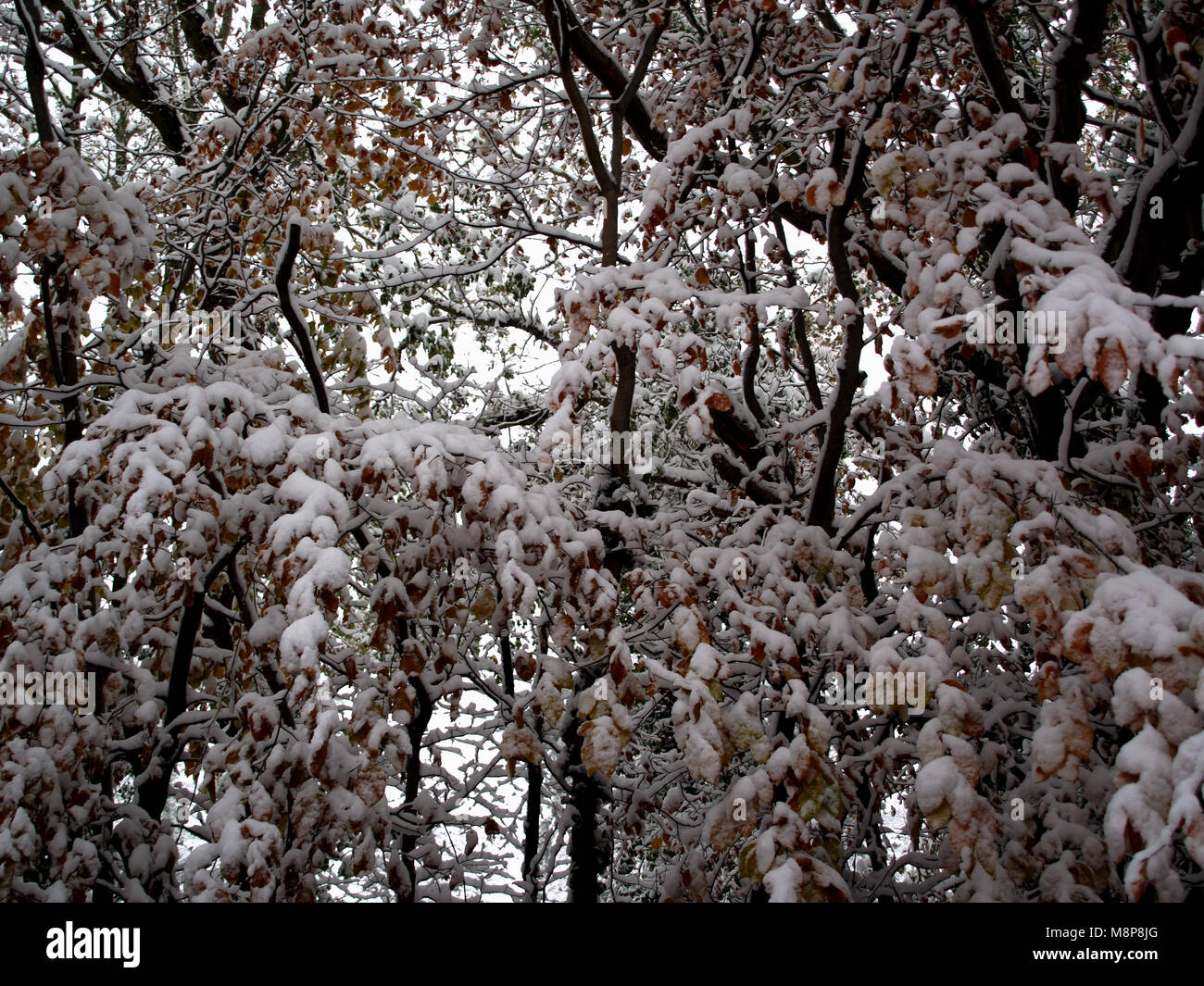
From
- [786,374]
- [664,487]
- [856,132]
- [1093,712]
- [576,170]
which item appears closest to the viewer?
[1093,712]

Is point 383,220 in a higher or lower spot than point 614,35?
lower

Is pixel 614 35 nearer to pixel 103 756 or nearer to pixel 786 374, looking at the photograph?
pixel 786 374

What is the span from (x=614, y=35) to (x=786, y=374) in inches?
139

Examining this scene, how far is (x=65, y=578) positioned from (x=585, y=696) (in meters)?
1.61

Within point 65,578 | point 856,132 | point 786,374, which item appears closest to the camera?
point 65,578

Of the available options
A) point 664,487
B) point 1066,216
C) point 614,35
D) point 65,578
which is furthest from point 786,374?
point 65,578

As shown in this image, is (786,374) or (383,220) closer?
(383,220)

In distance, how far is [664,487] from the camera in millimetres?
7039
